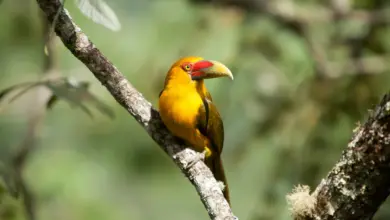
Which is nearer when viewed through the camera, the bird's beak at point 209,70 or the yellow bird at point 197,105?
the bird's beak at point 209,70

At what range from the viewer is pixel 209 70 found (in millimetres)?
3738

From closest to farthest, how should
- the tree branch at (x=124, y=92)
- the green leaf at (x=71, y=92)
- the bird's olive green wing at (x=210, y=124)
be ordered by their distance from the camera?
the tree branch at (x=124, y=92) → the green leaf at (x=71, y=92) → the bird's olive green wing at (x=210, y=124)

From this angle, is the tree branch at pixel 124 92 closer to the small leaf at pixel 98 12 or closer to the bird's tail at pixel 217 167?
the small leaf at pixel 98 12

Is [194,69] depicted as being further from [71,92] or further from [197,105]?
[71,92]

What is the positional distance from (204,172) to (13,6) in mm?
4703

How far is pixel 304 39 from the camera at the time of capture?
6086 mm

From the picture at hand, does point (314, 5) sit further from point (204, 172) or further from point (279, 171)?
point (204, 172)

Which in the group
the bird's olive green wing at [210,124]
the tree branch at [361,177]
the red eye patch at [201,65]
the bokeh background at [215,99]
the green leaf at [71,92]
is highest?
the bokeh background at [215,99]

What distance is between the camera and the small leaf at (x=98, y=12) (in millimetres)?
2703

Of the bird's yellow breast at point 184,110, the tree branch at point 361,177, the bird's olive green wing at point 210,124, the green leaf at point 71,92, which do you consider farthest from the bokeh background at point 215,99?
the tree branch at point 361,177

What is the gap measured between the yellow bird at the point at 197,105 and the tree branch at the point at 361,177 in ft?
3.90

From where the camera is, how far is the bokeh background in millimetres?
5082

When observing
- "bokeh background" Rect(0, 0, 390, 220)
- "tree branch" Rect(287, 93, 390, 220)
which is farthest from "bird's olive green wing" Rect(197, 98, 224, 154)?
"tree branch" Rect(287, 93, 390, 220)

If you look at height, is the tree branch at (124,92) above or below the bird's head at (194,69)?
below
